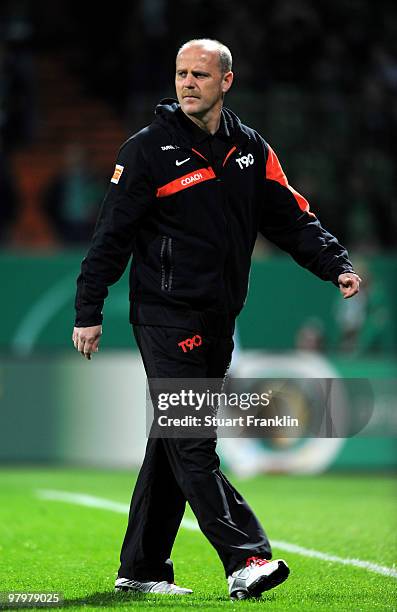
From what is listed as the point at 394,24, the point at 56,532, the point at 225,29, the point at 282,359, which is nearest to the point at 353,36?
the point at 394,24

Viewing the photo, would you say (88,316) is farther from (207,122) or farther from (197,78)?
(197,78)

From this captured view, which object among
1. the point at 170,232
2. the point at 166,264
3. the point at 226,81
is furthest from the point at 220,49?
the point at 166,264

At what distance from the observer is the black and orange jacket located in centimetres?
546

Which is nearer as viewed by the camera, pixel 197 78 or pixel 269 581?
pixel 269 581

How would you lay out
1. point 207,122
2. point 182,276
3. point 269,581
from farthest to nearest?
point 207,122
point 182,276
point 269,581

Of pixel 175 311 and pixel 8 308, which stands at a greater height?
pixel 175 311

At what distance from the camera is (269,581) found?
207 inches

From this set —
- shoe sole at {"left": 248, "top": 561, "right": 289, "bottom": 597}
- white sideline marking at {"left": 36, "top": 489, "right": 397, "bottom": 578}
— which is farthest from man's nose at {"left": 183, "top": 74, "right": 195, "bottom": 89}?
white sideline marking at {"left": 36, "top": 489, "right": 397, "bottom": 578}

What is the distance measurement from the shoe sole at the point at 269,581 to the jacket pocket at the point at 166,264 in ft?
3.91

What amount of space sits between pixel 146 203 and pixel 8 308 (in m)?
10.1

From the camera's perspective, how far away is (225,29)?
1631 cm

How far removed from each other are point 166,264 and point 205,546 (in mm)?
2430

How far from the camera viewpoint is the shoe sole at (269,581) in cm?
522

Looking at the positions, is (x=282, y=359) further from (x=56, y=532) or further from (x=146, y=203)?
(x=146, y=203)
